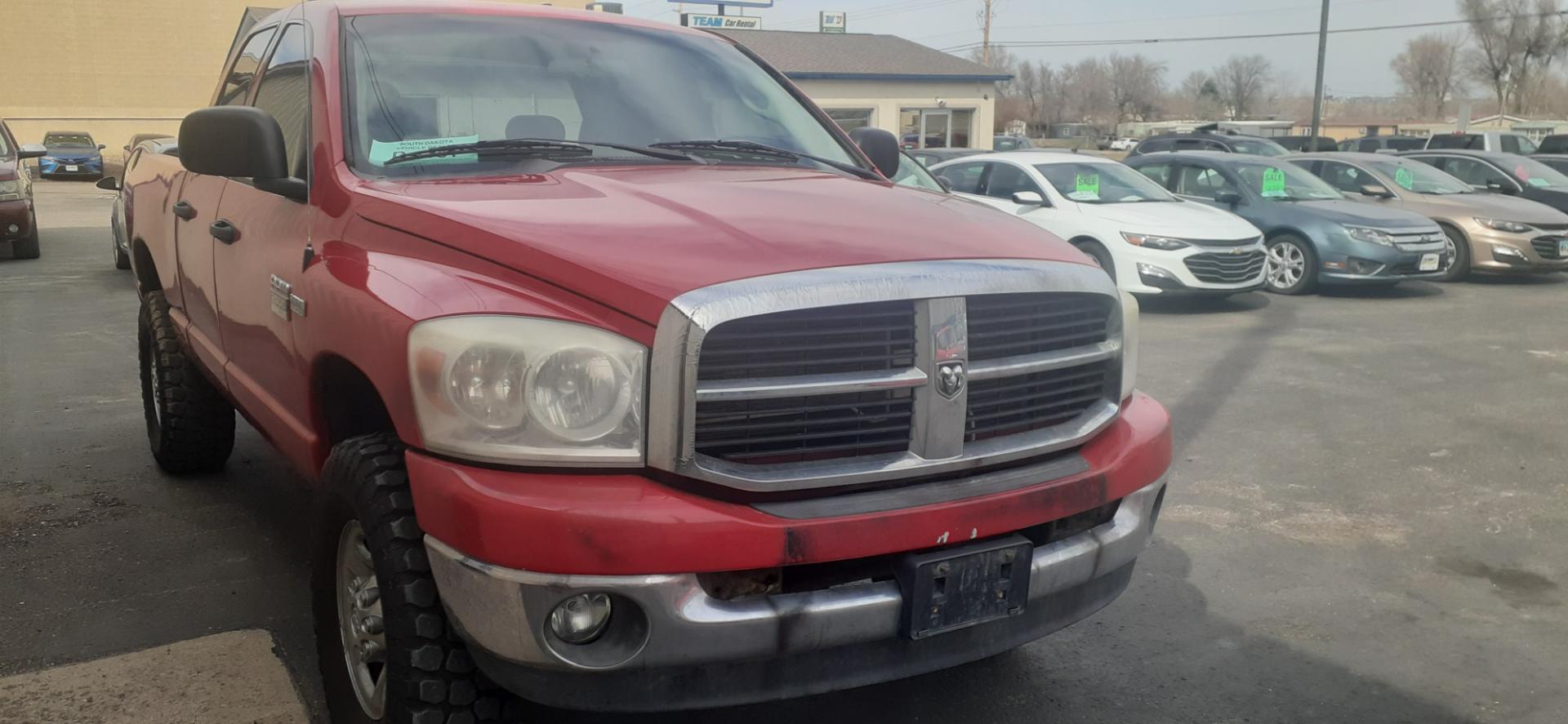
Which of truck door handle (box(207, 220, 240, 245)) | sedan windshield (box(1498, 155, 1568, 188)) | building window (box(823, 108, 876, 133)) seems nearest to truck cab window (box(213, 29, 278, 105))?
truck door handle (box(207, 220, 240, 245))

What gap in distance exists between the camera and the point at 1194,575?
14.3 ft

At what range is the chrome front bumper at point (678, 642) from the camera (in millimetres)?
2229

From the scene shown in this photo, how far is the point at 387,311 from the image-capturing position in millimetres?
2514

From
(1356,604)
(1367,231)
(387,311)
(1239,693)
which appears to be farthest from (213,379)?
(1367,231)

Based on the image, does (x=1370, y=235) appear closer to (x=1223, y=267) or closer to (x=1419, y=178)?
(x=1223, y=267)

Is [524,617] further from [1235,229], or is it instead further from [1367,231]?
[1367,231]

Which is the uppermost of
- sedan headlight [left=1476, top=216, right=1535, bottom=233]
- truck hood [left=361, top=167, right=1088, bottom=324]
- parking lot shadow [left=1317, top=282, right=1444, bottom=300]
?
truck hood [left=361, top=167, right=1088, bottom=324]

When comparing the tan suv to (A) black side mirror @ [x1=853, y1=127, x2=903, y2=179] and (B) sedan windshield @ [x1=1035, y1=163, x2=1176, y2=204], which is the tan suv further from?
(A) black side mirror @ [x1=853, y1=127, x2=903, y2=179]

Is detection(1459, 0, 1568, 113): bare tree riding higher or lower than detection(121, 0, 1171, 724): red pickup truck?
higher

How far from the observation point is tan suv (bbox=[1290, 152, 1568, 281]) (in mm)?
13094

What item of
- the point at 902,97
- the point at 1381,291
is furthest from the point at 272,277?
the point at 902,97

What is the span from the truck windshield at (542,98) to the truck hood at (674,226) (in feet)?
0.64

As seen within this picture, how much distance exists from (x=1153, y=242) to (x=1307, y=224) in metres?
2.40

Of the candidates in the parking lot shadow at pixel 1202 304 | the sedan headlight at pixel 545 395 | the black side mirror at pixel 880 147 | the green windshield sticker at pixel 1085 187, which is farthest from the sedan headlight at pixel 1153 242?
the sedan headlight at pixel 545 395
